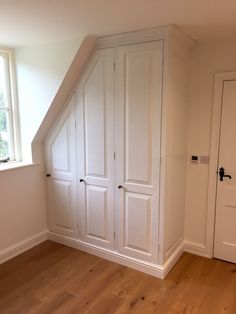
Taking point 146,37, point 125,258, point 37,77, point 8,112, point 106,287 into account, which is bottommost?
point 106,287

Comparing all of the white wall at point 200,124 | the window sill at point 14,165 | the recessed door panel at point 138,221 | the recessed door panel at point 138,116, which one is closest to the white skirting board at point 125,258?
the recessed door panel at point 138,221

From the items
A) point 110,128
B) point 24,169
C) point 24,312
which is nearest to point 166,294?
point 24,312

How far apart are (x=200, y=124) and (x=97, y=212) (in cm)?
148

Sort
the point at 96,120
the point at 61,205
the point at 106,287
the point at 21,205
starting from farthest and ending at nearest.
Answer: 1. the point at 61,205
2. the point at 21,205
3. the point at 96,120
4. the point at 106,287

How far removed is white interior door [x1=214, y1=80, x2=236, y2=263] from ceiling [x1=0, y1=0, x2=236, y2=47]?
645 mm

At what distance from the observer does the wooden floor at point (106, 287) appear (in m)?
2.30

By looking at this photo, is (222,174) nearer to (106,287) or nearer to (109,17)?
(106,287)

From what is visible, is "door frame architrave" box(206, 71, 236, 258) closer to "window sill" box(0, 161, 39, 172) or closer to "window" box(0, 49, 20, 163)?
"window sill" box(0, 161, 39, 172)

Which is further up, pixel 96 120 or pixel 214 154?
pixel 96 120

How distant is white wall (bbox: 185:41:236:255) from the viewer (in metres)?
2.73

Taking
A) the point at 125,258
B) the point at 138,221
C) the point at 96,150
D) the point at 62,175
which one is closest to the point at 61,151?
the point at 62,175

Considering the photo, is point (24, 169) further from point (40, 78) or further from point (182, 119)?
point (182, 119)

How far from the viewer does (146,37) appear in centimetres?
242

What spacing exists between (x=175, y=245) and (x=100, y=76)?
1.97 meters
